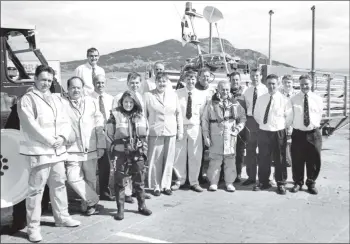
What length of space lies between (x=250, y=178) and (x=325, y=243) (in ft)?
8.91

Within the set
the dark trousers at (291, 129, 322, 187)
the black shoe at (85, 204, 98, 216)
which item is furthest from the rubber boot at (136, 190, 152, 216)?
the dark trousers at (291, 129, 322, 187)

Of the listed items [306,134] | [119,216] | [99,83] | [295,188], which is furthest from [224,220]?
[99,83]

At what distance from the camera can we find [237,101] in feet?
22.2

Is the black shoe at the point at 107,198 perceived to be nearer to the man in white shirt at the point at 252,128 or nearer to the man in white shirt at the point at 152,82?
the man in white shirt at the point at 152,82

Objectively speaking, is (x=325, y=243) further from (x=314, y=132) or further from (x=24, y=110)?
(x=24, y=110)

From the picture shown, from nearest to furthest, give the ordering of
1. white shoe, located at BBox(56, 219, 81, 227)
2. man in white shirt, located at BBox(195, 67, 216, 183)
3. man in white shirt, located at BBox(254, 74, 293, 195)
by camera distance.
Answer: white shoe, located at BBox(56, 219, 81, 227) → man in white shirt, located at BBox(254, 74, 293, 195) → man in white shirt, located at BBox(195, 67, 216, 183)

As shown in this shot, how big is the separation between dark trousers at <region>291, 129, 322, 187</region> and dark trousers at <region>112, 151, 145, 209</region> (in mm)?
2558

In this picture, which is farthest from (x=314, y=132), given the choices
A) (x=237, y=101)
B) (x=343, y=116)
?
(x=343, y=116)

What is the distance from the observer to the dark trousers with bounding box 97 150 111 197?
601 cm

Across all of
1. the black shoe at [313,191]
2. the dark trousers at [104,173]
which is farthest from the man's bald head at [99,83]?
the black shoe at [313,191]

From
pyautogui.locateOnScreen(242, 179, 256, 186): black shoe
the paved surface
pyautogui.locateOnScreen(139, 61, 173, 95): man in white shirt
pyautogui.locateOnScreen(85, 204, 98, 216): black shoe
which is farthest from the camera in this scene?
pyautogui.locateOnScreen(242, 179, 256, 186): black shoe

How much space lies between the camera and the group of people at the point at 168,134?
5160 mm

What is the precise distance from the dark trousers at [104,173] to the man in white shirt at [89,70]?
111cm

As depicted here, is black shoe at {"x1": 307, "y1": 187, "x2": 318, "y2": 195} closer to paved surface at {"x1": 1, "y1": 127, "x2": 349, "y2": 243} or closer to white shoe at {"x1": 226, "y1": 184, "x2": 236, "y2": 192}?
paved surface at {"x1": 1, "y1": 127, "x2": 349, "y2": 243}
